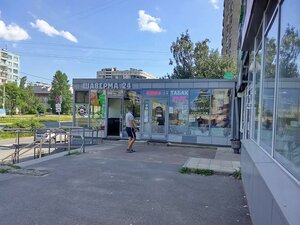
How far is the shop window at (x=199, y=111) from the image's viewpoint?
14.0m

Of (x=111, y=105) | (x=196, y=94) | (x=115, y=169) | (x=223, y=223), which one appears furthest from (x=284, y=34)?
(x=111, y=105)

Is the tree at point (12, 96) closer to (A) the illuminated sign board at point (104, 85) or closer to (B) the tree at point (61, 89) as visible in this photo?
(B) the tree at point (61, 89)

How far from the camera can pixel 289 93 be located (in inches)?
102

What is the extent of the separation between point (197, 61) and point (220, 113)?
16.2m

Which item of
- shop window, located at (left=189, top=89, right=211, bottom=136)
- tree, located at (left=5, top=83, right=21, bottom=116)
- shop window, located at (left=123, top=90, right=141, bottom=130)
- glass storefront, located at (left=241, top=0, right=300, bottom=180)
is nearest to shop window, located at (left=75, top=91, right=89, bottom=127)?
shop window, located at (left=123, top=90, right=141, bottom=130)

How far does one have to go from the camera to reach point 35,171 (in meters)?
7.41

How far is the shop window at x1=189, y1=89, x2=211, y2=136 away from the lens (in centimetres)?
1403

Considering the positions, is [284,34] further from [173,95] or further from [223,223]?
[173,95]

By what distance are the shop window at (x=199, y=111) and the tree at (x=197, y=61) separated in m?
15.2

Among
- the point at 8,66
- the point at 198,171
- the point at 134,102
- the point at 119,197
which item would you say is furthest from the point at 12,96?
the point at 119,197

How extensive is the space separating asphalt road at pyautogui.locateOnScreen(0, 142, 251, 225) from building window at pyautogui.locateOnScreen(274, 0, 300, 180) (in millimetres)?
2091

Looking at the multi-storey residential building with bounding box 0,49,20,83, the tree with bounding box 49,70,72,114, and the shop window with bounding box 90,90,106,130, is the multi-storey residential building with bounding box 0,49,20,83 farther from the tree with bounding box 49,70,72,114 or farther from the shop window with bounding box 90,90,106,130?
the shop window with bounding box 90,90,106,130

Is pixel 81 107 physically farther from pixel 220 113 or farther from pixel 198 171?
pixel 198 171

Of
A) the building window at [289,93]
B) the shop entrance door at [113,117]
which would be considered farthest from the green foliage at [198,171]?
the shop entrance door at [113,117]
